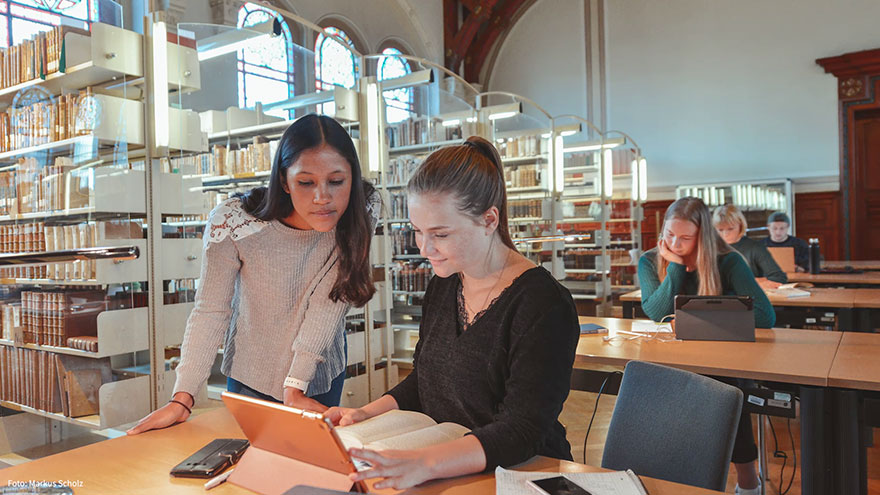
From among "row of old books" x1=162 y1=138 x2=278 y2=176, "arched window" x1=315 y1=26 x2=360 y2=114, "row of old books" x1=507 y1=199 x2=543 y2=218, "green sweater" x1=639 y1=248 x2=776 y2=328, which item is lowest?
"green sweater" x1=639 y1=248 x2=776 y2=328

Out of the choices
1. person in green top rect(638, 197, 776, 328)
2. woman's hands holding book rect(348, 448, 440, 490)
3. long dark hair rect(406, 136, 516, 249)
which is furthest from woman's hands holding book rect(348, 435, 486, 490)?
person in green top rect(638, 197, 776, 328)

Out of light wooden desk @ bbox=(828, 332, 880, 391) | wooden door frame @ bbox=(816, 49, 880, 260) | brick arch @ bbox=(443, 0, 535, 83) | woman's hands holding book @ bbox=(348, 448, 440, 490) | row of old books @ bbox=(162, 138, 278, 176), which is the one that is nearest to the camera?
woman's hands holding book @ bbox=(348, 448, 440, 490)

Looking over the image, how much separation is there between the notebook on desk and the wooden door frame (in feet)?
29.0

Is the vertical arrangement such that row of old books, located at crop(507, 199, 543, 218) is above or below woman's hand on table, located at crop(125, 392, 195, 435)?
above

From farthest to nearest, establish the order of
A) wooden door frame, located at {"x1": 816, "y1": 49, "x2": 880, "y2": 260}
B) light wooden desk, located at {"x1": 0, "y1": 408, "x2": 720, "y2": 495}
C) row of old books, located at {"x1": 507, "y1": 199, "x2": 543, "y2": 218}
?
wooden door frame, located at {"x1": 816, "y1": 49, "x2": 880, "y2": 260} < row of old books, located at {"x1": 507, "y1": 199, "x2": 543, "y2": 218} < light wooden desk, located at {"x1": 0, "y1": 408, "x2": 720, "y2": 495}

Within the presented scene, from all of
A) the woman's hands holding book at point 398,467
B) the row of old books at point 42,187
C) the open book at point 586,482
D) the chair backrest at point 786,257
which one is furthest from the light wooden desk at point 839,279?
the row of old books at point 42,187

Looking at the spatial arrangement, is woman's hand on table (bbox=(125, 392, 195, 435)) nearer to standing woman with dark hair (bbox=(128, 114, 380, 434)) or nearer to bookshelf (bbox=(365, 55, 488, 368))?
standing woman with dark hair (bbox=(128, 114, 380, 434))

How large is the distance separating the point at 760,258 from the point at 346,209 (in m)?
4.18

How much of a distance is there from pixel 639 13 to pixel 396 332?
817 centimetres

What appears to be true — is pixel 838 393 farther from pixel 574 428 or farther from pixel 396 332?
pixel 396 332

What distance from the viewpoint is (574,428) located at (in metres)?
3.96

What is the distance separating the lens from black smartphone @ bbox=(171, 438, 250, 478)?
121cm

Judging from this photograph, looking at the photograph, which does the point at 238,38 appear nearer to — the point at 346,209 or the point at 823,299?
the point at 346,209

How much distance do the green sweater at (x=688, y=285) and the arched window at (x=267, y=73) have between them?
2295 mm
